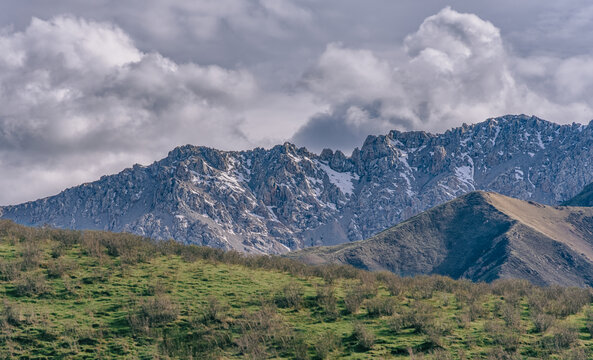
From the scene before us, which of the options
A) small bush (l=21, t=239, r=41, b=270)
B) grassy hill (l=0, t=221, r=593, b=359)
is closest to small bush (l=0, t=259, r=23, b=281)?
grassy hill (l=0, t=221, r=593, b=359)

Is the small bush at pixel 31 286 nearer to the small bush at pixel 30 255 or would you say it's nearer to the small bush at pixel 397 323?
the small bush at pixel 30 255

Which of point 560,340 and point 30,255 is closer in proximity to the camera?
point 560,340

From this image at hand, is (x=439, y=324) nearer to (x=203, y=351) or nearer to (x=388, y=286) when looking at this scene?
(x=388, y=286)

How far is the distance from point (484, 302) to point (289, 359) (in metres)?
18.5

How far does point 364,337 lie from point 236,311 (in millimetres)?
7956

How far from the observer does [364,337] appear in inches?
1095

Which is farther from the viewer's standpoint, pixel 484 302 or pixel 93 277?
pixel 484 302

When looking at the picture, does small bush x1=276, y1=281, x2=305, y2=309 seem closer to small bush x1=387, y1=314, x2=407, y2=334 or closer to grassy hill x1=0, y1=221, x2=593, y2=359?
grassy hill x1=0, y1=221, x2=593, y2=359

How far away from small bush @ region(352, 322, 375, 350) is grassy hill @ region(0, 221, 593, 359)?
0.06m

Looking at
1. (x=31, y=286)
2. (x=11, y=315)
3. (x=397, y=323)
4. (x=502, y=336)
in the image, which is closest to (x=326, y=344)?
(x=397, y=323)

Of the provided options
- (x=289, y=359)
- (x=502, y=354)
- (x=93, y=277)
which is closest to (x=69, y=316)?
(x=93, y=277)

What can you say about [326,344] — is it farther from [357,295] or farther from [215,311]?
[357,295]

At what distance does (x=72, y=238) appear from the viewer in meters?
42.1

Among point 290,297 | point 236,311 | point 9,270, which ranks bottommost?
point 236,311
